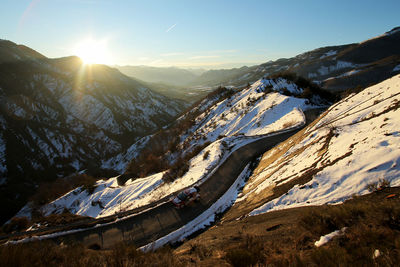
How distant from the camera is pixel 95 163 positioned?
75.9 metres

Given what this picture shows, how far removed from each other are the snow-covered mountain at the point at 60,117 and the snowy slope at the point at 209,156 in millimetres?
32220

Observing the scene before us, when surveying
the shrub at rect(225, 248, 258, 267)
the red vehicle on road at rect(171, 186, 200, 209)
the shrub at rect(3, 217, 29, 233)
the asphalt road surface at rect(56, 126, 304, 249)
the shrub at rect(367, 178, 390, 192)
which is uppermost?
the shrub at rect(367, 178, 390, 192)

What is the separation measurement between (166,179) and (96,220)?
10.6 m

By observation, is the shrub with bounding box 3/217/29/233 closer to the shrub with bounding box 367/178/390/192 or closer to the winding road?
the winding road

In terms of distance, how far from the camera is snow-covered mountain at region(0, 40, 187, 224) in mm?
65500

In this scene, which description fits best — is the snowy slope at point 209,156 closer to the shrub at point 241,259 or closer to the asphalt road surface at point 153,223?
the asphalt road surface at point 153,223

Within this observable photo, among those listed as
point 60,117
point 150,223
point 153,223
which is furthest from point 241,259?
point 60,117

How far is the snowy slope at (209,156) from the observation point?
1934 centimetres

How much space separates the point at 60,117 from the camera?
3467 inches

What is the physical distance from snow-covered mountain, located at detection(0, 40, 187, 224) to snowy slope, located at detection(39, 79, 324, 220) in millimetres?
32220

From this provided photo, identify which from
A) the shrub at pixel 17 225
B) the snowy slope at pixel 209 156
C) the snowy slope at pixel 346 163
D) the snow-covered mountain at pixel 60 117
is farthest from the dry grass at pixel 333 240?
the snow-covered mountain at pixel 60 117

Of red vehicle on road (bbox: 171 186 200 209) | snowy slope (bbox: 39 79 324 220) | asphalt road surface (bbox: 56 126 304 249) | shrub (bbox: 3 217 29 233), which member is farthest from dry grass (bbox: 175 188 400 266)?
shrub (bbox: 3 217 29 233)

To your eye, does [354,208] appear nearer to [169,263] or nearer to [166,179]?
[169,263]

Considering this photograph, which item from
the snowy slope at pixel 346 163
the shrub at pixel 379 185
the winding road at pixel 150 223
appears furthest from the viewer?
the winding road at pixel 150 223
